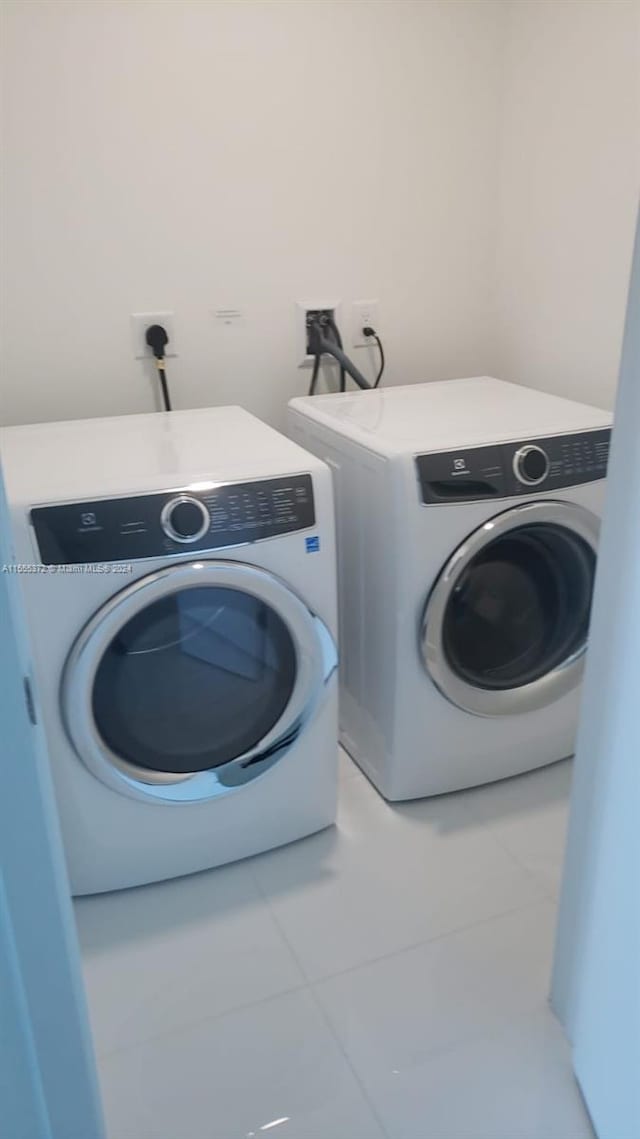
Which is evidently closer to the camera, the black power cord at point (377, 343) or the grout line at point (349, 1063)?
the grout line at point (349, 1063)

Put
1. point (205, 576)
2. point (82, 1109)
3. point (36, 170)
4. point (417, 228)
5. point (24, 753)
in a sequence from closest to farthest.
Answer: point (24, 753)
point (82, 1109)
point (205, 576)
point (36, 170)
point (417, 228)

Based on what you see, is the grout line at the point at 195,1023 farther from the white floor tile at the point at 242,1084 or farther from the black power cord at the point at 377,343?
the black power cord at the point at 377,343

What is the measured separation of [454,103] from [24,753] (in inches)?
75.7

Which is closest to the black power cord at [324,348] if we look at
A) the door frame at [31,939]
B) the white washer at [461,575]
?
the white washer at [461,575]

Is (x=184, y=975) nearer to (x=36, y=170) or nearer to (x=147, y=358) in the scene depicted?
(x=147, y=358)

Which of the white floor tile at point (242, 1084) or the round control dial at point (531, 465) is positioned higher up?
the round control dial at point (531, 465)

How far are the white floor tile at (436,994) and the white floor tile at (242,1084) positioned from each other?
44mm

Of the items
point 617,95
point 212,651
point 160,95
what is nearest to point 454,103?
point 617,95

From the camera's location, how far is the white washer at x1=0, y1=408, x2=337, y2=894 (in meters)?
1.34

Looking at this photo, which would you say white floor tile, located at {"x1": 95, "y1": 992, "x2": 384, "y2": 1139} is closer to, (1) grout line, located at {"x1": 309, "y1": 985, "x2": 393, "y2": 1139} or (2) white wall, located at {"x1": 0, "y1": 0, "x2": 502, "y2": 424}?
(1) grout line, located at {"x1": 309, "y1": 985, "x2": 393, "y2": 1139}

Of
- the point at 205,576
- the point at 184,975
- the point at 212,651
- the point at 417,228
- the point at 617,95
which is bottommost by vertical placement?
the point at 184,975

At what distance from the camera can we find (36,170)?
1718 millimetres

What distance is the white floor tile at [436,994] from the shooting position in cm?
129

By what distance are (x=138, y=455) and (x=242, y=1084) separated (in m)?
1.03
